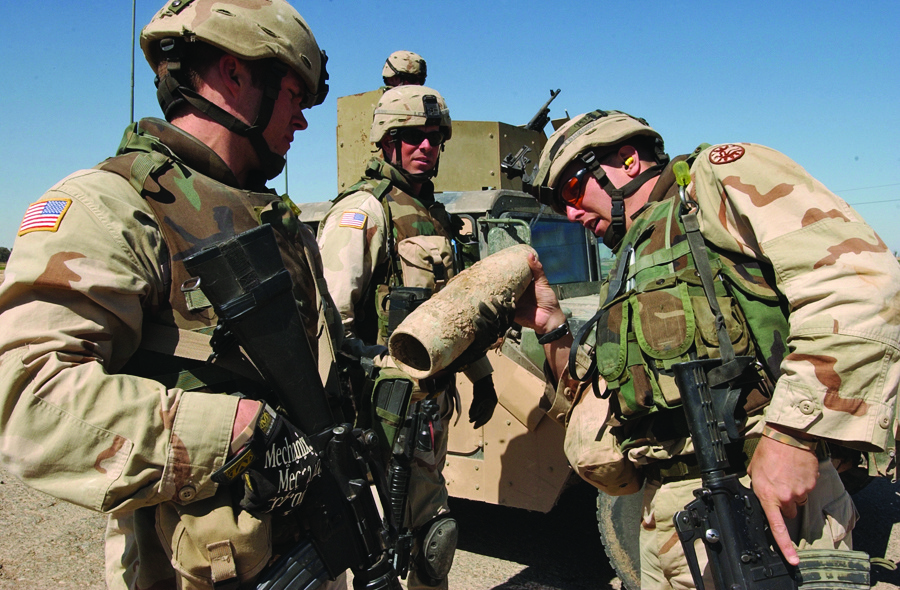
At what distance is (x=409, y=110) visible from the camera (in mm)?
3221

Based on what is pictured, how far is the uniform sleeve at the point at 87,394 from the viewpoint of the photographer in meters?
1.18

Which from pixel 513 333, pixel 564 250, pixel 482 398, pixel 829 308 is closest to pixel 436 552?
pixel 482 398

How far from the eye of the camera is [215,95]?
1.63 m

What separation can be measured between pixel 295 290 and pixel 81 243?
514 millimetres

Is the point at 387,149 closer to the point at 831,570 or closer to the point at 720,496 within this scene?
the point at 720,496

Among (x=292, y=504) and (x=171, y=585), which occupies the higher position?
(x=292, y=504)

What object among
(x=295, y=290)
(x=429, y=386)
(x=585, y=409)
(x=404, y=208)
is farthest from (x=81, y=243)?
(x=404, y=208)

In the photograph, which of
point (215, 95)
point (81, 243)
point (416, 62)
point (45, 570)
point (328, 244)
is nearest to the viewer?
point (81, 243)

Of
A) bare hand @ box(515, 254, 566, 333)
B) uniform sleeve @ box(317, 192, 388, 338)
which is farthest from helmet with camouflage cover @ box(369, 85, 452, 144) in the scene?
bare hand @ box(515, 254, 566, 333)

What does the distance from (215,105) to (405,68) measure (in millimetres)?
3262

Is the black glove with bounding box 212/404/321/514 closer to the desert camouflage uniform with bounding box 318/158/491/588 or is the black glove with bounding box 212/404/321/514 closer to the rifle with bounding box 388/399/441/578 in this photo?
the rifle with bounding box 388/399/441/578

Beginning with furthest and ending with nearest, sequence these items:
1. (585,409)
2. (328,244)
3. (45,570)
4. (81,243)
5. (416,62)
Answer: (416,62)
(45,570)
(328,244)
(585,409)
(81,243)

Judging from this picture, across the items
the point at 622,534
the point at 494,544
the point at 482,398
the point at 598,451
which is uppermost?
the point at 598,451

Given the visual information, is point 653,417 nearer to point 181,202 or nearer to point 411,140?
point 181,202
